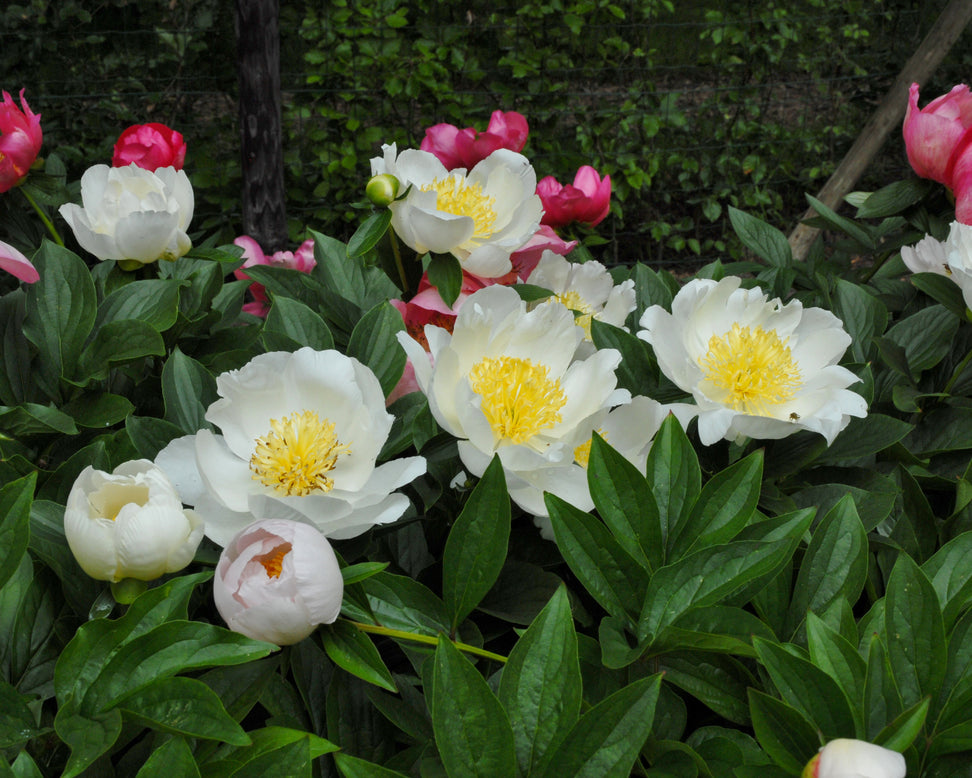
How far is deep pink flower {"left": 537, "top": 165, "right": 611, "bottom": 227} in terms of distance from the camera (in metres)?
1.30

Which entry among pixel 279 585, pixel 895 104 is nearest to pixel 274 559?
pixel 279 585

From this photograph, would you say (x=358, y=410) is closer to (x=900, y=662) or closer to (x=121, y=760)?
(x=121, y=760)

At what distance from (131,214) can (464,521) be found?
553 mm

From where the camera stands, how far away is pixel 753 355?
2.83ft

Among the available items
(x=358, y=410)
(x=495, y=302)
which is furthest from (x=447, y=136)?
(x=358, y=410)

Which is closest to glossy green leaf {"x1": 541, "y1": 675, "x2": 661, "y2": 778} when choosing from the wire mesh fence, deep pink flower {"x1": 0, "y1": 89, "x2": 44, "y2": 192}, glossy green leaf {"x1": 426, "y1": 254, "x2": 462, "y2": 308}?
glossy green leaf {"x1": 426, "y1": 254, "x2": 462, "y2": 308}

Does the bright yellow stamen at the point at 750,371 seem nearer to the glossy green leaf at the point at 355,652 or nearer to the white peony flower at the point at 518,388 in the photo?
the white peony flower at the point at 518,388

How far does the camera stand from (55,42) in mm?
3666

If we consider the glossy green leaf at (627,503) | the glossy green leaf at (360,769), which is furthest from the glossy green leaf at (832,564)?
the glossy green leaf at (360,769)

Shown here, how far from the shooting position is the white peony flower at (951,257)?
36.5 inches

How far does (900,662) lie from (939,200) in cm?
83

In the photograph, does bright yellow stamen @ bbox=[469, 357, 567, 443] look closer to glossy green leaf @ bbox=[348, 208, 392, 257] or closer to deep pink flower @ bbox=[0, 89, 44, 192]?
glossy green leaf @ bbox=[348, 208, 392, 257]

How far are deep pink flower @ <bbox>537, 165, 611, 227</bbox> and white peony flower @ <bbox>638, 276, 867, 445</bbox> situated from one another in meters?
0.45

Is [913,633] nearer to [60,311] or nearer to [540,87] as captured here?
[60,311]
